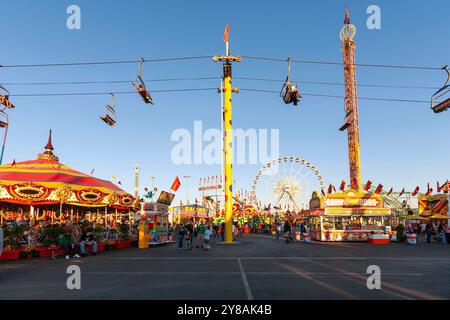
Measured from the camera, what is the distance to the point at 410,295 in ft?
25.3

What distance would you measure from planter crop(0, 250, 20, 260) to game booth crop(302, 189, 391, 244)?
823 inches

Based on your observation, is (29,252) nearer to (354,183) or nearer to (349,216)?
(349,216)

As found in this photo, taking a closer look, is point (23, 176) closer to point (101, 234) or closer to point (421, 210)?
point (101, 234)

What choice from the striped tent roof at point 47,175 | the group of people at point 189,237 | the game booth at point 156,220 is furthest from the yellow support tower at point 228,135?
the striped tent roof at point 47,175

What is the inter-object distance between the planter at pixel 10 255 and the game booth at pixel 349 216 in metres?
20.9

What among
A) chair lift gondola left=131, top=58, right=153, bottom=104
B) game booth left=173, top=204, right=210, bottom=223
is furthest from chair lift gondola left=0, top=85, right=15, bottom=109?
game booth left=173, top=204, right=210, bottom=223

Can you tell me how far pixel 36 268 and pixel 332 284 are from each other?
10215 mm

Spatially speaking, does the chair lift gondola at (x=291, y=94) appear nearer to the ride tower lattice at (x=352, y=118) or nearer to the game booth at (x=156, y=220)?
the game booth at (x=156, y=220)

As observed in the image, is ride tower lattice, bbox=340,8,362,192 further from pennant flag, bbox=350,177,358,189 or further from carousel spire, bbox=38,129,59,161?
carousel spire, bbox=38,129,59,161

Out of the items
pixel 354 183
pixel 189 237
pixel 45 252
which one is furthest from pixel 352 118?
pixel 45 252

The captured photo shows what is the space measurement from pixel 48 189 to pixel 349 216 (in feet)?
72.6

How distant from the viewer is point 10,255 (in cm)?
1583

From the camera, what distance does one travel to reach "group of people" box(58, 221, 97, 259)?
53.2ft

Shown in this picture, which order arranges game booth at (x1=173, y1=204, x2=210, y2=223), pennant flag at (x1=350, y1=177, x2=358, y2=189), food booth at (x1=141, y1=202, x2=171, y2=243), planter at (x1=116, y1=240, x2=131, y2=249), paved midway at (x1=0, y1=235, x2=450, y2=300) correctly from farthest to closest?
pennant flag at (x1=350, y1=177, x2=358, y2=189)
game booth at (x1=173, y1=204, x2=210, y2=223)
food booth at (x1=141, y1=202, x2=171, y2=243)
planter at (x1=116, y1=240, x2=131, y2=249)
paved midway at (x1=0, y1=235, x2=450, y2=300)
